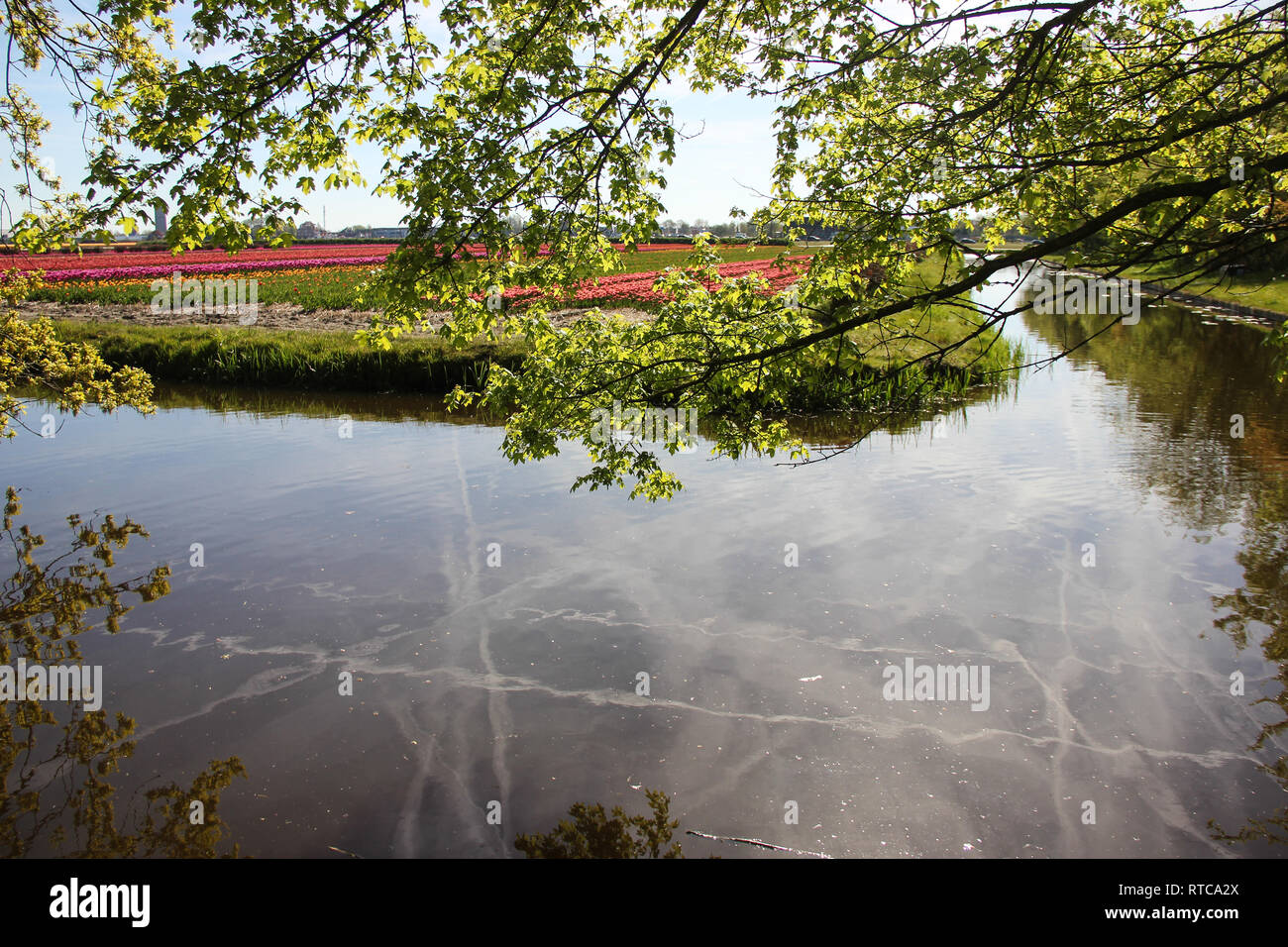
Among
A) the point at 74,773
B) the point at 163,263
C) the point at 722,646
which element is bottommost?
the point at 74,773

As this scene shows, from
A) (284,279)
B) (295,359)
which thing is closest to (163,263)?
(284,279)

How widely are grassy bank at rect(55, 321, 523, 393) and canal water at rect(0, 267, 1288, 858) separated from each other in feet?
20.8

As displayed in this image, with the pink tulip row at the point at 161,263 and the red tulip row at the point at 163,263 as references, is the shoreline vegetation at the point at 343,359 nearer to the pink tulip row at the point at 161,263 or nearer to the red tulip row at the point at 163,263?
the pink tulip row at the point at 161,263

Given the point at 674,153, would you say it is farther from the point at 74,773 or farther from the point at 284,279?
the point at 284,279

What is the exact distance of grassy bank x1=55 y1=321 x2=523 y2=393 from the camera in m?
19.3

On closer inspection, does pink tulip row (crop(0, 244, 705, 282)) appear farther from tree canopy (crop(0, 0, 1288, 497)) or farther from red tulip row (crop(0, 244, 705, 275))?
tree canopy (crop(0, 0, 1288, 497))

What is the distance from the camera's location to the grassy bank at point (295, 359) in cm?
1928

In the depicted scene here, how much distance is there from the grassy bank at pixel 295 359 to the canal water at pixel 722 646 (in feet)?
20.8

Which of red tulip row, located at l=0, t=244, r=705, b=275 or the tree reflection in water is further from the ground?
red tulip row, located at l=0, t=244, r=705, b=275

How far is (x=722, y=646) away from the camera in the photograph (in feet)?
23.5

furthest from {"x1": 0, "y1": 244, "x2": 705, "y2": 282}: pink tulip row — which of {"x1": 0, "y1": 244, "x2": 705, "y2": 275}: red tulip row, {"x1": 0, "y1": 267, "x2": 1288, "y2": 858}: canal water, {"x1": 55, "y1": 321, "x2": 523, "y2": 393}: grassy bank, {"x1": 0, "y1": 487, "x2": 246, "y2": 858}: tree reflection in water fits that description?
{"x1": 0, "y1": 487, "x2": 246, "y2": 858}: tree reflection in water

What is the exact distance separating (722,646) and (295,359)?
16539 mm
